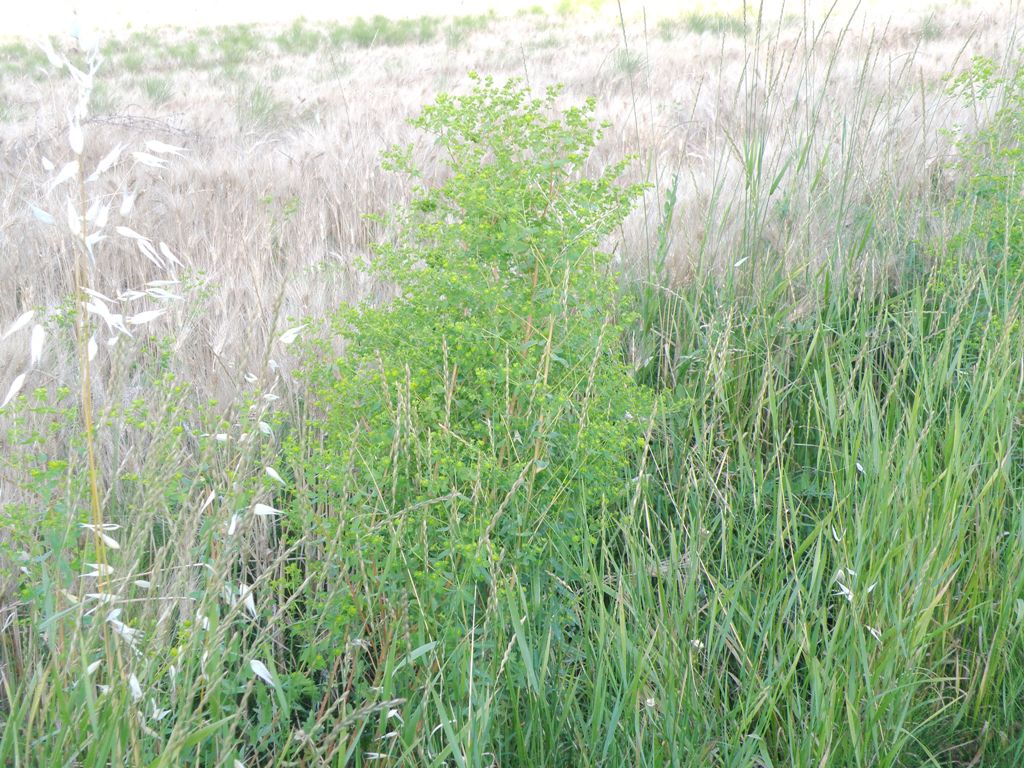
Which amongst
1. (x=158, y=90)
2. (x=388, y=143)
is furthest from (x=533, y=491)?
(x=158, y=90)

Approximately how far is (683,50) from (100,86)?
19.0 ft

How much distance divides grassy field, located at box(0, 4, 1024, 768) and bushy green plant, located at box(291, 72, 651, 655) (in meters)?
0.01

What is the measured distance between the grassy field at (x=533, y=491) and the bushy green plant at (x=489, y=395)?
0.01m

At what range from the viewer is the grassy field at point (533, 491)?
1.23 m

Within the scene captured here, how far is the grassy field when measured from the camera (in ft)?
4.04

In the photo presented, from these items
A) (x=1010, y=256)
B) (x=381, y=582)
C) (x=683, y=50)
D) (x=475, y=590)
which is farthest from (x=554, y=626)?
(x=683, y=50)

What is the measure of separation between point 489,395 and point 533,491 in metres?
0.19

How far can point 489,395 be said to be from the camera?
1687mm

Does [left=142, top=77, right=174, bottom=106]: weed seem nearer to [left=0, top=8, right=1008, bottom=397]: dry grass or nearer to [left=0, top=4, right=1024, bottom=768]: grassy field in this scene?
[left=0, top=8, right=1008, bottom=397]: dry grass

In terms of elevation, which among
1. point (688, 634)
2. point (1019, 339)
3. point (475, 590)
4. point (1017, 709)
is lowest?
point (1017, 709)

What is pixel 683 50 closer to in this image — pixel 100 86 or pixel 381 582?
pixel 100 86

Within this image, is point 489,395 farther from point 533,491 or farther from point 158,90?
point 158,90

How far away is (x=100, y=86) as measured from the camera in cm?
848

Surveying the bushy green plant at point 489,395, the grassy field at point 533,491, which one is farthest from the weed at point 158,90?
the bushy green plant at point 489,395
